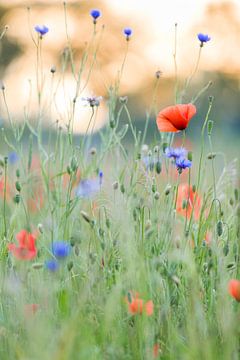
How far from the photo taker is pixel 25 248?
75.8 inches

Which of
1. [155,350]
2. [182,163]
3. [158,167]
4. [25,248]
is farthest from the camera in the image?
[158,167]

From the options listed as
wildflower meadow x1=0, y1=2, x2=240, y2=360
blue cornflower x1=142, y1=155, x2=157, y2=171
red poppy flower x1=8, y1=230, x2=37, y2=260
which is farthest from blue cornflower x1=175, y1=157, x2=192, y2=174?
red poppy flower x1=8, y1=230, x2=37, y2=260

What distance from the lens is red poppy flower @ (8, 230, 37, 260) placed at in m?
1.85

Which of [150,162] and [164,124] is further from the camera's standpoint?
[150,162]

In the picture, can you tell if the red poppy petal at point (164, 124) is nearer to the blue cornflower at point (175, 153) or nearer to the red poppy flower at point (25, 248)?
the blue cornflower at point (175, 153)

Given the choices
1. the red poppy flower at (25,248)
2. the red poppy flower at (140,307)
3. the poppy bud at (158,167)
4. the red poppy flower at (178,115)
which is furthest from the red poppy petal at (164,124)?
the red poppy flower at (140,307)

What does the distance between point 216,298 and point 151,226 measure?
22cm

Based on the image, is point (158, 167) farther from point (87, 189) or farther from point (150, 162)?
point (87, 189)

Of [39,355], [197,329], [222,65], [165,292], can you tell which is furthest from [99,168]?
[222,65]

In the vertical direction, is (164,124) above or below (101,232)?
above

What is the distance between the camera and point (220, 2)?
905cm

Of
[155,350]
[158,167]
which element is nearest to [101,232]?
[158,167]

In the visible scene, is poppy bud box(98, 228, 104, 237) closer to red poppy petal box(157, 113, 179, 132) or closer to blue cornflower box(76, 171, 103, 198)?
blue cornflower box(76, 171, 103, 198)

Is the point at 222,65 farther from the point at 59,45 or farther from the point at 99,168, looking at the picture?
the point at 99,168
